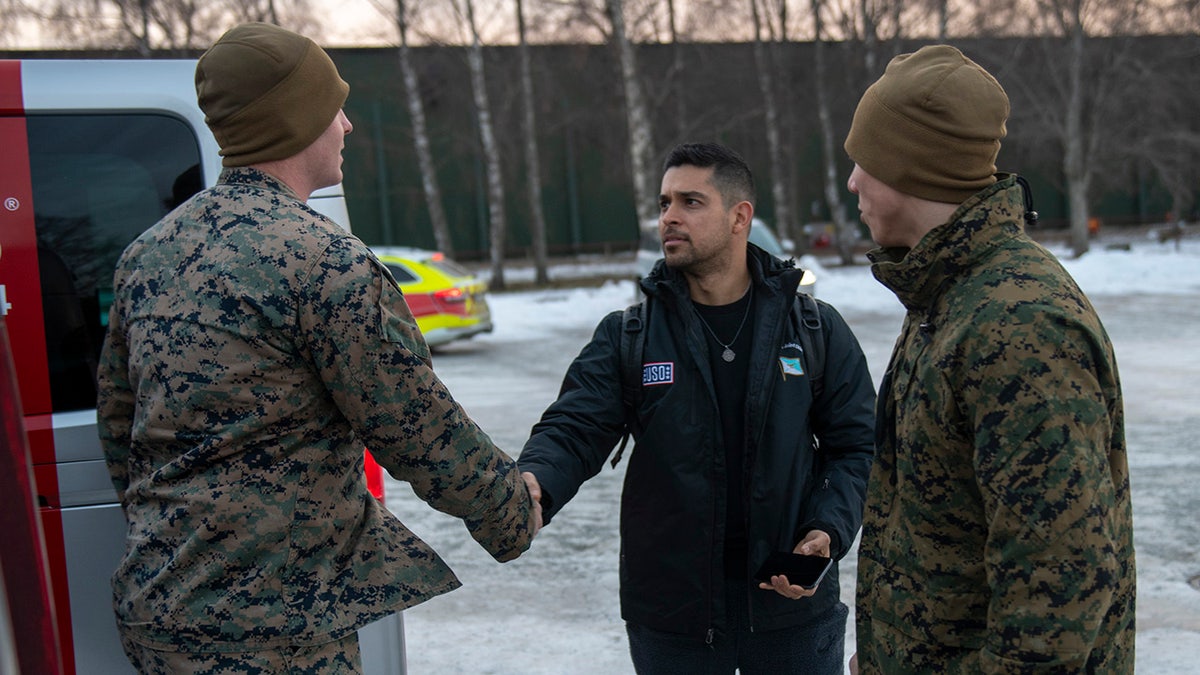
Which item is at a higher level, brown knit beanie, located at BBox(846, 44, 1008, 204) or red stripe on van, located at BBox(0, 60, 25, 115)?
red stripe on van, located at BBox(0, 60, 25, 115)

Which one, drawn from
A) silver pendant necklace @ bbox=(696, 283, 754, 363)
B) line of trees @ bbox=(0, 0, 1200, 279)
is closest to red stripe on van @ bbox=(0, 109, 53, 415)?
silver pendant necklace @ bbox=(696, 283, 754, 363)

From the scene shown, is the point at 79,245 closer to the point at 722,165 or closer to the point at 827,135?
the point at 722,165

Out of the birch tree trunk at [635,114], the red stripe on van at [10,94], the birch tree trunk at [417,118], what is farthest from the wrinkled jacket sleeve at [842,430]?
the birch tree trunk at [417,118]

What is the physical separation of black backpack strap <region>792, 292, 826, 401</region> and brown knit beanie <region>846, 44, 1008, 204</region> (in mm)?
931

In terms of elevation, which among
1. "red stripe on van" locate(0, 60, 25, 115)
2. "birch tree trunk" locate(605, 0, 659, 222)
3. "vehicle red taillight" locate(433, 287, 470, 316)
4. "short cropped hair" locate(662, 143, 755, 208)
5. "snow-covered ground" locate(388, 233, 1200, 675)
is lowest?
"snow-covered ground" locate(388, 233, 1200, 675)

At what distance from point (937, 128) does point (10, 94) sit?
2.33 meters

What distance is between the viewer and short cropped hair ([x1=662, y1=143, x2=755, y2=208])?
10.6 ft

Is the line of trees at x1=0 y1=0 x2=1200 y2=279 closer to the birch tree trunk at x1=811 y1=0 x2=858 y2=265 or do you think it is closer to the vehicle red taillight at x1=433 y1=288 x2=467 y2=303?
the birch tree trunk at x1=811 y1=0 x2=858 y2=265

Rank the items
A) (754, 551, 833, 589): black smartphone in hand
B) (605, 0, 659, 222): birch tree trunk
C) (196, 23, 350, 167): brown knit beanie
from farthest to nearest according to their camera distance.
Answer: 1. (605, 0, 659, 222): birch tree trunk
2. (754, 551, 833, 589): black smartphone in hand
3. (196, 23, 350, 167): brown knit beanie

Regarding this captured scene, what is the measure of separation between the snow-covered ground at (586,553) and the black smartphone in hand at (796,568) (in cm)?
220

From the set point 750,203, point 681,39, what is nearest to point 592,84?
point 681,39

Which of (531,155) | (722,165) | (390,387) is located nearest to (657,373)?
(722,165)

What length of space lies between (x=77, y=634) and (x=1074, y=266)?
23829 mm

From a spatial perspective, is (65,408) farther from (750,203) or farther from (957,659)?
(957,659)
